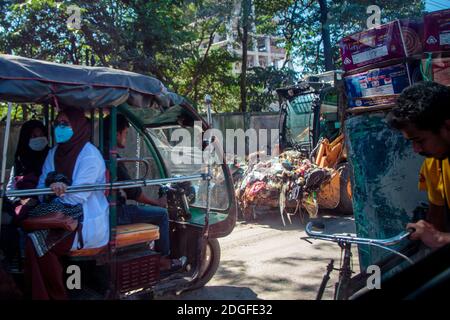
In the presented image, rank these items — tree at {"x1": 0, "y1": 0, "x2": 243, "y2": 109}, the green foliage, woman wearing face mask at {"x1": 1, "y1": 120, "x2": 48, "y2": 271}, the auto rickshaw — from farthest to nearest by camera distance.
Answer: the green foliage, tree at {"x1": 0, "y1": 0, "x2": 243, "y2": 109}, woman wearing face mask at {"x1": 1, "y1": 120, "x2": 48, "y2": 271}, the auto rickshaw

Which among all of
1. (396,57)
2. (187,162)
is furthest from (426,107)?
(187,162)

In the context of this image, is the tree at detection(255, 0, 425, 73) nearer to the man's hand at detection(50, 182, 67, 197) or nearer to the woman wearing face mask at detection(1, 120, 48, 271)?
the woman wearing face mask at detection(1, 120, 48, 271)

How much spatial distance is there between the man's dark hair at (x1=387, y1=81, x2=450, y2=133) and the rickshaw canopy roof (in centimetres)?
201

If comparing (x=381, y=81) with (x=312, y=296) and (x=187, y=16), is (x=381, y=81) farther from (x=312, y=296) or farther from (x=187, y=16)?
(x=187, y=16)

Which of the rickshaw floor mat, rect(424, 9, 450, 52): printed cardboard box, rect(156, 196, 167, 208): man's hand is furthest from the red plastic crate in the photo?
rect(424, 9, 450, 52): printed cardboard box

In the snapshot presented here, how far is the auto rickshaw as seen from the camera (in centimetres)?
292

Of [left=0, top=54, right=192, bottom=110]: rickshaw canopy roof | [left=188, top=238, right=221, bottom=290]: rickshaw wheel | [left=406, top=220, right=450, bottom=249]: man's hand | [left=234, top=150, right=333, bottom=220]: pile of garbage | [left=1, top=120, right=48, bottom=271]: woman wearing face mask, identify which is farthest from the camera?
[left=234, top=150, right=333, bottom=220]: pile of garbage

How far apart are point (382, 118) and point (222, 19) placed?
11700 mm

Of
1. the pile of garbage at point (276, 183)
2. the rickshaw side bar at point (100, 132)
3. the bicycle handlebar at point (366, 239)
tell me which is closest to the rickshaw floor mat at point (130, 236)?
the rickshaw side bar at point (100, 132)

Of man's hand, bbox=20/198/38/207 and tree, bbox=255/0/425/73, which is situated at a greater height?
tree, bbox=255/0/425/73

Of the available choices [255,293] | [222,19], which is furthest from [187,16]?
[255,293]

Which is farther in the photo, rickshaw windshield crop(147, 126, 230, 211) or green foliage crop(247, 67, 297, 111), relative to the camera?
green foliage crop(247, 67, 297, 111)

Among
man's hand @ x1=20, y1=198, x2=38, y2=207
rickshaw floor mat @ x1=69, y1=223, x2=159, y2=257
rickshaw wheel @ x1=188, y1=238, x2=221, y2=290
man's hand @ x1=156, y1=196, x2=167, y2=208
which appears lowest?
rickshaw wheel @ x1=188, y1=238, x2=221, y2=290
